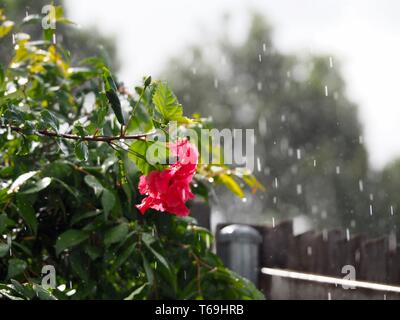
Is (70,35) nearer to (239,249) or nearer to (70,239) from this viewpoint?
(239,249)

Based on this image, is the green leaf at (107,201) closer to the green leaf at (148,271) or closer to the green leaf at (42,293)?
the green leaf at (148,271)

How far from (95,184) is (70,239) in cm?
13

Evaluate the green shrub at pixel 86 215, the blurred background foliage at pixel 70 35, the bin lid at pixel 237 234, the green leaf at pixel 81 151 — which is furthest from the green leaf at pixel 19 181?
the blurred background foliage at pixel 70 35

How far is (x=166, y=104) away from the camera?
96 centimetres

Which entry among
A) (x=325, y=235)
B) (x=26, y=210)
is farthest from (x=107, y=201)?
(x=325, y=235)

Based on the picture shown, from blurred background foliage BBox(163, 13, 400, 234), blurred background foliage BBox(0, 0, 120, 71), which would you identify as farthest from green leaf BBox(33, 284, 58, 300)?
blurred background foliage BBox(163, 13, 400, 234)

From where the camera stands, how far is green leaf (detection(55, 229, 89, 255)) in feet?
4.56

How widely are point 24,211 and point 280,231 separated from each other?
1194 millimetres

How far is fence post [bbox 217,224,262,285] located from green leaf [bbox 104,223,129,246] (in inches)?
31.0

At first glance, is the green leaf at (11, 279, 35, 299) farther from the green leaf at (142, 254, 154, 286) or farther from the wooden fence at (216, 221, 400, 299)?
the wooden fence at (216, 221, 400, 299)

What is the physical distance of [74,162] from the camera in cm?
151

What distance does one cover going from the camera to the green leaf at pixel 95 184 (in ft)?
4.57

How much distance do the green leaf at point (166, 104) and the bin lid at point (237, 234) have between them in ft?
4.10
